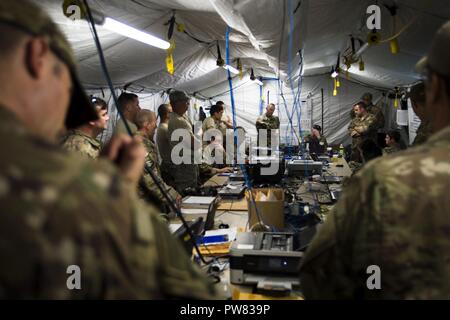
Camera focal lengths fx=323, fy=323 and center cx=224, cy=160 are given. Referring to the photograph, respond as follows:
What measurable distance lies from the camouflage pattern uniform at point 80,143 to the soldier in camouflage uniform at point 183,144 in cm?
166

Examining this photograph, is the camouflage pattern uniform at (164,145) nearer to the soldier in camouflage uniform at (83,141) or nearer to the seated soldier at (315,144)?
the soldier in camouflage uniform at (83,141)

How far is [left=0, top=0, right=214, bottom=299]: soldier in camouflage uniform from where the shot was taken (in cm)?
40

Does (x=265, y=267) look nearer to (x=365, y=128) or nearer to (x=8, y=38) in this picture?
(x=8, y=38)

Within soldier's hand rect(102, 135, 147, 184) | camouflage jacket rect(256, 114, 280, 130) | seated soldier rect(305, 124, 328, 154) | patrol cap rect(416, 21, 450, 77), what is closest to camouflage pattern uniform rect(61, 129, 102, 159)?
soldier's hand rect(102, 135, 147, 184)

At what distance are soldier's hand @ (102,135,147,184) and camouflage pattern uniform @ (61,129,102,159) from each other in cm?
154

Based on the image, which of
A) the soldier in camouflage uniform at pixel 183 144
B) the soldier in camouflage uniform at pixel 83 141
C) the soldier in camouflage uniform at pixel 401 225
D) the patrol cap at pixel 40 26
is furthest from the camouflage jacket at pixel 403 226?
the soldier in camouflage uniform at pixel 183 144

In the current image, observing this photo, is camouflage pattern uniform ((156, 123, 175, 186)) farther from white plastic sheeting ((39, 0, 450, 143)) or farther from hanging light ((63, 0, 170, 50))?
white plastic sheeting ((39, 0, 450, 143))

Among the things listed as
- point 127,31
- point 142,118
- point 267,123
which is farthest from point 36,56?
point 267,123

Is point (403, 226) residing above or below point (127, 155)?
below

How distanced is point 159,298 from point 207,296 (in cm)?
11

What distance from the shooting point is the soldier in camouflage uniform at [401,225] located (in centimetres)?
75

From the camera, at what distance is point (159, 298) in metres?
0.53

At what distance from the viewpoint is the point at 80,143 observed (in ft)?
7.02

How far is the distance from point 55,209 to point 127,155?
12.2 inches
